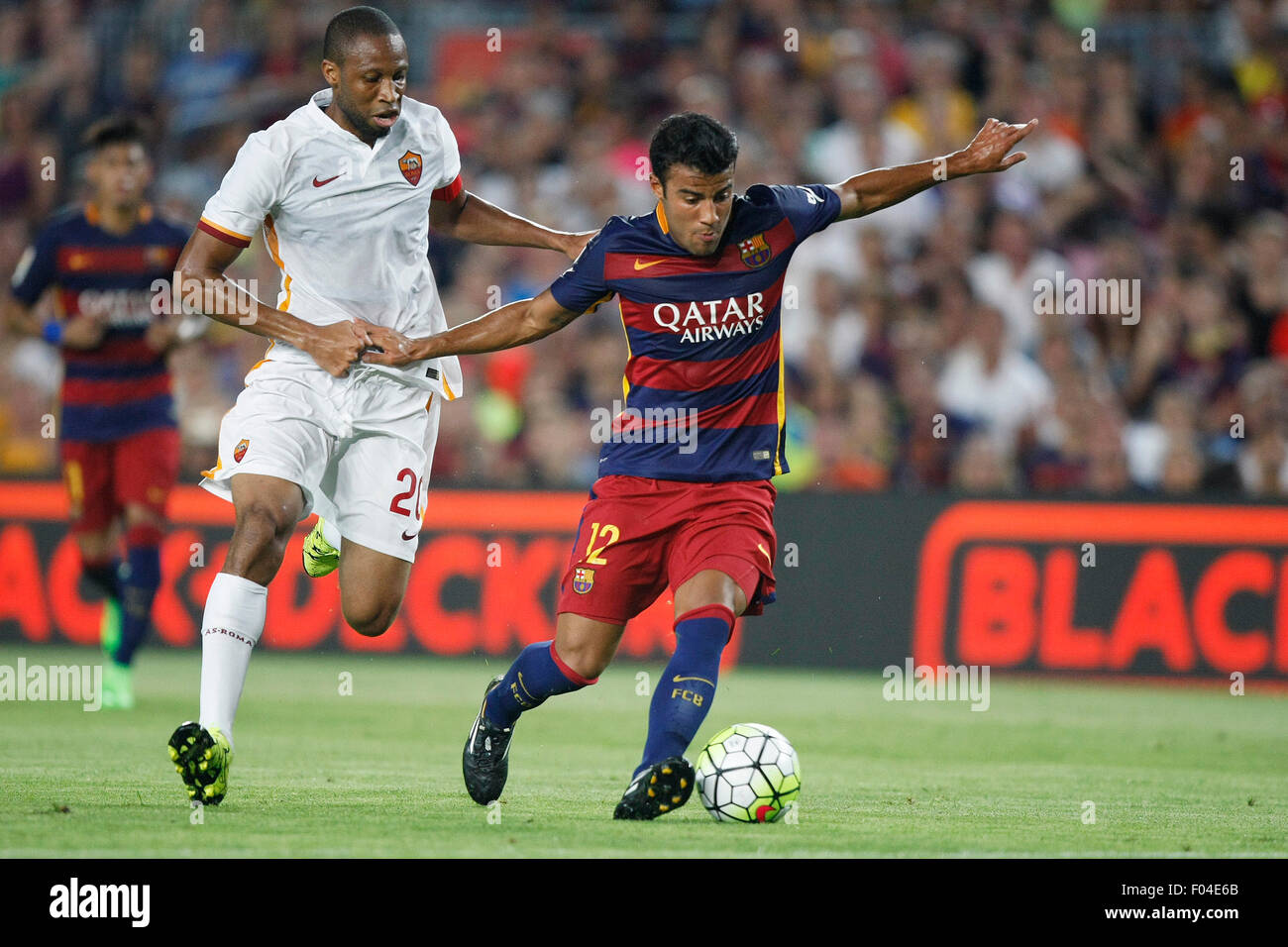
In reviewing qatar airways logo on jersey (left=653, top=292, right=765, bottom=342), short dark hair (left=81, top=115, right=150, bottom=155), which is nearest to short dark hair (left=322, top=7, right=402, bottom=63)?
qatar airways logo on jersey (left=653, top=292, right=765, bottom=342)

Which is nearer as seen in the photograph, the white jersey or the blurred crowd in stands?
the white jersey

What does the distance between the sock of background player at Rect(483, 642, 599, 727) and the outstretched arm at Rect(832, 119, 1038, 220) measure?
2009mm

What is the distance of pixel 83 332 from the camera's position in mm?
10406

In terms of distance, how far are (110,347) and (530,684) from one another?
16.9ft

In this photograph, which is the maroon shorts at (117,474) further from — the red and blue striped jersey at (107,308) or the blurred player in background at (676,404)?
the blurred player in background at (676,404)

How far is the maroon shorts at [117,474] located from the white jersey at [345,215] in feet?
12.4

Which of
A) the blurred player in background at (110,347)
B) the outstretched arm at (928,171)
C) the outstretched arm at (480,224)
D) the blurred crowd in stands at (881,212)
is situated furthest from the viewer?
the blurred crowd in stands at (881,212)

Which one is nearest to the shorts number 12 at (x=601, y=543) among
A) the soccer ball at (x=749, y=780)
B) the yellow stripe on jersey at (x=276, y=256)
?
the soccer ball at (x=749, y=780)

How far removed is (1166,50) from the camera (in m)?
16.0

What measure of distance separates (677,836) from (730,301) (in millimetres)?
1999

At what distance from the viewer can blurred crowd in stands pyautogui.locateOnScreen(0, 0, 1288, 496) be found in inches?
528

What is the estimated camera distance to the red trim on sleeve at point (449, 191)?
727 centimetres

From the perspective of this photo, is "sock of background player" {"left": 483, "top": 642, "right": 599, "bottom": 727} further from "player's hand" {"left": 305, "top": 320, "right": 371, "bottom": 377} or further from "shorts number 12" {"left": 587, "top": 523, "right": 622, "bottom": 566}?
"player's hand" {"left": 305, "top": 320, "right": 371, "bottom": 377}

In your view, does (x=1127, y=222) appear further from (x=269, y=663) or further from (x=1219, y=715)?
(x=269, y=663)
